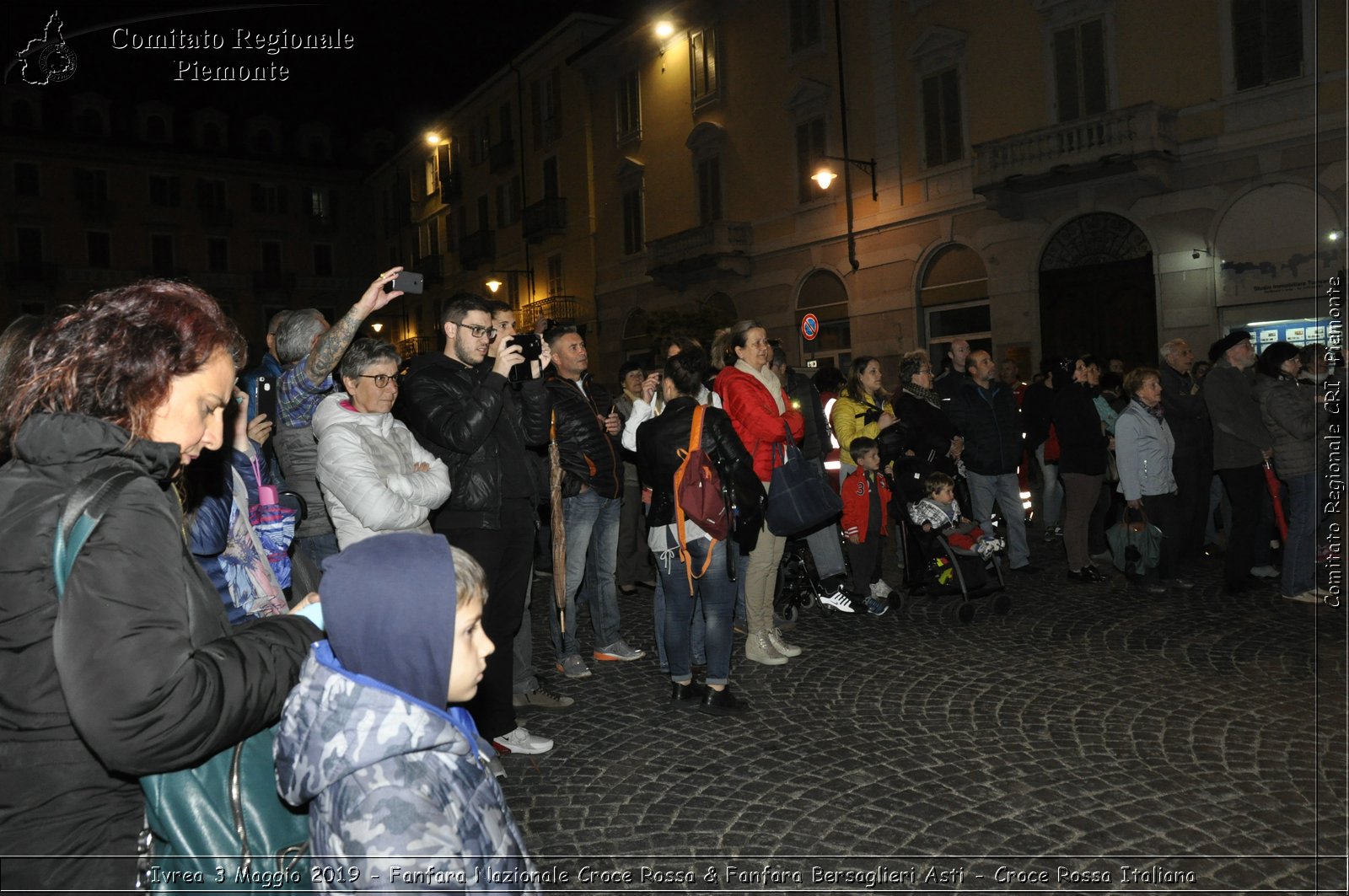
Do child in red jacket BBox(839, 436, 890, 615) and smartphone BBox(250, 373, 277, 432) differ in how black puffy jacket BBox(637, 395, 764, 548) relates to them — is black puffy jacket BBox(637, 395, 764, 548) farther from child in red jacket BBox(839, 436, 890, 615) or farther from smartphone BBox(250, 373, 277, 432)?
child in red jacket BBox(839, 436, 890, 615)

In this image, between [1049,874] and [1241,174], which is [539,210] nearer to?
[1241,174]

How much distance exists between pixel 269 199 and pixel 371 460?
50.7 meters

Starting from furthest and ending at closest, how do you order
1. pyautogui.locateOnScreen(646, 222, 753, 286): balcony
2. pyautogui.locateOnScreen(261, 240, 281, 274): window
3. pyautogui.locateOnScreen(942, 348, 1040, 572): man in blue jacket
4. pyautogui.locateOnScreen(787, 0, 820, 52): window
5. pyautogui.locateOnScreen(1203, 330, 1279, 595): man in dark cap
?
pyautogui.locateOnScreen(261, 240, 281, 274): window → pyautogui.locateOnScreen(646, 222, 753, 286): balcony → pyautogui.locateOnScreen(787, 0, 820, 52): window → pyautogui.locateOnScreen(942, 348, 1040, 572): man in blue jacket → pyautogui.locateOnScreen(1203, 330, 1279, 595): man in dark cap

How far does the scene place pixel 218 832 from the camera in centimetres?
159

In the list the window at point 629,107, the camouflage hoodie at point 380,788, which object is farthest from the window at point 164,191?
the camouflage hoodie at point 380,788

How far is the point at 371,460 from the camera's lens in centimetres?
397

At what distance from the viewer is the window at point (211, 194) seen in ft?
151

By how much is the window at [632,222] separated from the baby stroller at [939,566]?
21.5 metres

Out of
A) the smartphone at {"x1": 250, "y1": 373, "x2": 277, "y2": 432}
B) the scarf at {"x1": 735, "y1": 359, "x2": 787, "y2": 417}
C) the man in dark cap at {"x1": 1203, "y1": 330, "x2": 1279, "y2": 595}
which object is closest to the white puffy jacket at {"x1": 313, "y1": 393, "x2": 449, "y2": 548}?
the smartphone at {"x1": 250, "y1": 373, "x2": 277, "y2": 432}

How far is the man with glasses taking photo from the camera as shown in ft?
13.9

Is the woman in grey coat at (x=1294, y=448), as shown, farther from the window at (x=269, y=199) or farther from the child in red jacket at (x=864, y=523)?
the window at (x=269, y=199)

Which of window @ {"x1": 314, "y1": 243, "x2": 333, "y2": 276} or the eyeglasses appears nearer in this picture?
→ the eyeglasses

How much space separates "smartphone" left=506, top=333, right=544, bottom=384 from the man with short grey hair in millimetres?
901

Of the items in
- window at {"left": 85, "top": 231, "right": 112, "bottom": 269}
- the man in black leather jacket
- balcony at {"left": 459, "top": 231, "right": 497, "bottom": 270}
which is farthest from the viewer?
window at {"left": 85, "top": 231, "right": 112, "bottom": 269}
